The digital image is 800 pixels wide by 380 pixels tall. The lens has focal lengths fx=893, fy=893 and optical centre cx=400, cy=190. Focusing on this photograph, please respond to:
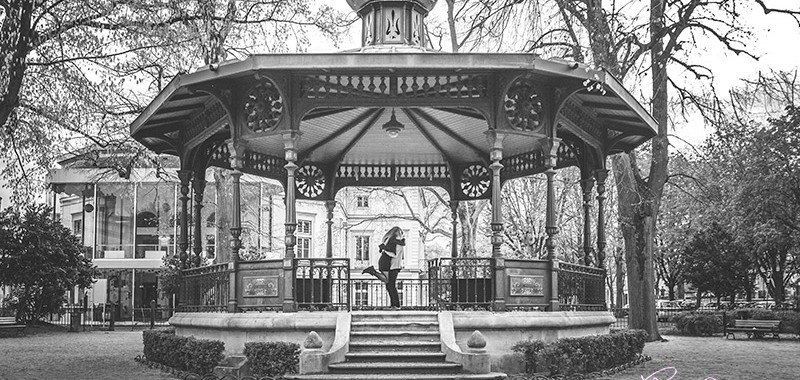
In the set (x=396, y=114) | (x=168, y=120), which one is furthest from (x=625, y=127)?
(x=168, y=120)

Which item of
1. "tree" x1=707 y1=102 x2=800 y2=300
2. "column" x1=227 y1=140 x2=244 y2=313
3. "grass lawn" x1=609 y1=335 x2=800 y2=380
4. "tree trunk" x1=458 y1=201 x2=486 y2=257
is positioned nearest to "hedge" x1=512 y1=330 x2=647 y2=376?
"grass lawn" x1=609 y1=335 x2=800 y2=380

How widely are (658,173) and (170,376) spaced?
16523mm

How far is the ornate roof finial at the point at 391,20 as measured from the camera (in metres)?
19.2

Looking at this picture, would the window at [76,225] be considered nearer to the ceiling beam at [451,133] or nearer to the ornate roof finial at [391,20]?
the ceiling beam at [451,133]

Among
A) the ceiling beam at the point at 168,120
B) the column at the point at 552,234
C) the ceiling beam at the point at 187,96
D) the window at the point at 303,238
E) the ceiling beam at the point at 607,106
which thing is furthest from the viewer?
the window at the point at 303,238

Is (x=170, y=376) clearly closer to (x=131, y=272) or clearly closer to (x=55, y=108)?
(x=55, y=108)

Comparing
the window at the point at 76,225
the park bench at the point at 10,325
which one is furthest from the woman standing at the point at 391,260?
the window at the point at 76,225

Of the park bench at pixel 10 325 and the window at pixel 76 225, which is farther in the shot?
the window at pixel 76 225

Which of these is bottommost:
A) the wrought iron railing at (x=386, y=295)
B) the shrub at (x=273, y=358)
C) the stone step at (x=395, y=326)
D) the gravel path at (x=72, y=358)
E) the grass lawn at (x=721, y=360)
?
the grass lawn at (x=721, y=360)

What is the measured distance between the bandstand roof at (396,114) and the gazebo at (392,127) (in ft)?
0.09

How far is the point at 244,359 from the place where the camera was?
14703 mm

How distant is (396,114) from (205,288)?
5.66 meters

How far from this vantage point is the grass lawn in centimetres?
1650

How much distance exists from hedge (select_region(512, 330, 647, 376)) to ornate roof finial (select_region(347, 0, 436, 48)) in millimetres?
7284
